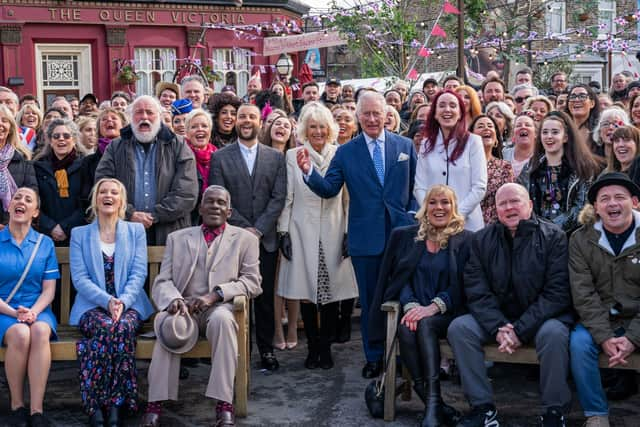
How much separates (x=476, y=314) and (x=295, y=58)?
20735mm

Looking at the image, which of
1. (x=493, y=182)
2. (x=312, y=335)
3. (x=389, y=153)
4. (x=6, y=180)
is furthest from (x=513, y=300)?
(x=6, y=180)

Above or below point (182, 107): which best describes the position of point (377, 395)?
below

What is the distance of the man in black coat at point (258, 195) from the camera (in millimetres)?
6879

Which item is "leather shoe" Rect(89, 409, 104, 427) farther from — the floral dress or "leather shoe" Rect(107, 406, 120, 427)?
the floral dress

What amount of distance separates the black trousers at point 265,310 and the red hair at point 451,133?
5.22 ft

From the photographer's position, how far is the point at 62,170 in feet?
23.0

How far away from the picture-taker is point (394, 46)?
664 inches

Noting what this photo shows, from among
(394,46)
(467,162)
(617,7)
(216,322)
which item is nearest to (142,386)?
(216,322)

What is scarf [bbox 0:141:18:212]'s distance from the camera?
22.2 ft

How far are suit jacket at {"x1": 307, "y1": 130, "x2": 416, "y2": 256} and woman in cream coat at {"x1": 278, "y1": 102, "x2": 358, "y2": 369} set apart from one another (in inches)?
12.2

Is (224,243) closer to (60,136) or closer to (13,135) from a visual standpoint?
(60,136)

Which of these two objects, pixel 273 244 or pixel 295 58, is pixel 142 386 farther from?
pixel 295 58

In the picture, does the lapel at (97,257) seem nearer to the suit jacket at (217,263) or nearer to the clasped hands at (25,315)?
the suit jacket at (217,263)

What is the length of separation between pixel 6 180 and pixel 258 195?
2.00 metres
